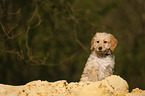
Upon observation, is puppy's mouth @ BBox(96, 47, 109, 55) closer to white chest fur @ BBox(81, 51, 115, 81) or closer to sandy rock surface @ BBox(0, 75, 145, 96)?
white chest fur @ BBox(81, 51, 115, 81)

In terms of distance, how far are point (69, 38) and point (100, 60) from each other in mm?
Answer: 5018

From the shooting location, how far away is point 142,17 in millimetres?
6094

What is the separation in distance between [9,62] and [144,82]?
3.97 meters

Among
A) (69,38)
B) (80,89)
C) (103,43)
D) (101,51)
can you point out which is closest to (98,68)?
(101,51)

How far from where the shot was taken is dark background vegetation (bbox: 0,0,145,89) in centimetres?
595

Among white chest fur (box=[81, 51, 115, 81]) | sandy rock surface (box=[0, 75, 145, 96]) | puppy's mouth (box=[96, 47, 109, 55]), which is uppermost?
puppy's mouth (box=[96, 47, 109, 55])

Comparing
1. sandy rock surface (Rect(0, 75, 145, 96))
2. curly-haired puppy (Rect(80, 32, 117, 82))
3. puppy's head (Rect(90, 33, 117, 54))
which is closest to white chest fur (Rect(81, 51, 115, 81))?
curly-haired puppy (Rect(80, 32, 117, 82))

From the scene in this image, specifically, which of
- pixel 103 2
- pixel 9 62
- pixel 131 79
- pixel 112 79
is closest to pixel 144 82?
pixel 131 79

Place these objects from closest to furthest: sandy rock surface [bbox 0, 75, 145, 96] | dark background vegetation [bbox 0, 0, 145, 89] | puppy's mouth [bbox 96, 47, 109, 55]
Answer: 1. sandy rock surface [bbox 0, 75, 145, 96]
2. puppy's mouth [bbox 96, 47, 109, 55]
3. dark background vegetation [bbox 0, 0, 145, 89]

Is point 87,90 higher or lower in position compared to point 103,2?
lower

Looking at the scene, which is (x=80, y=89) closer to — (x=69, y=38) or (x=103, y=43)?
(x=103, y=43)

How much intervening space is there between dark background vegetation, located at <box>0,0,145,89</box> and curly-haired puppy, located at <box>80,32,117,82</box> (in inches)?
88.2

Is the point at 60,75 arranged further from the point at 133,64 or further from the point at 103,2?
the point at 103,2

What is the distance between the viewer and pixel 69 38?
27.2 ft
